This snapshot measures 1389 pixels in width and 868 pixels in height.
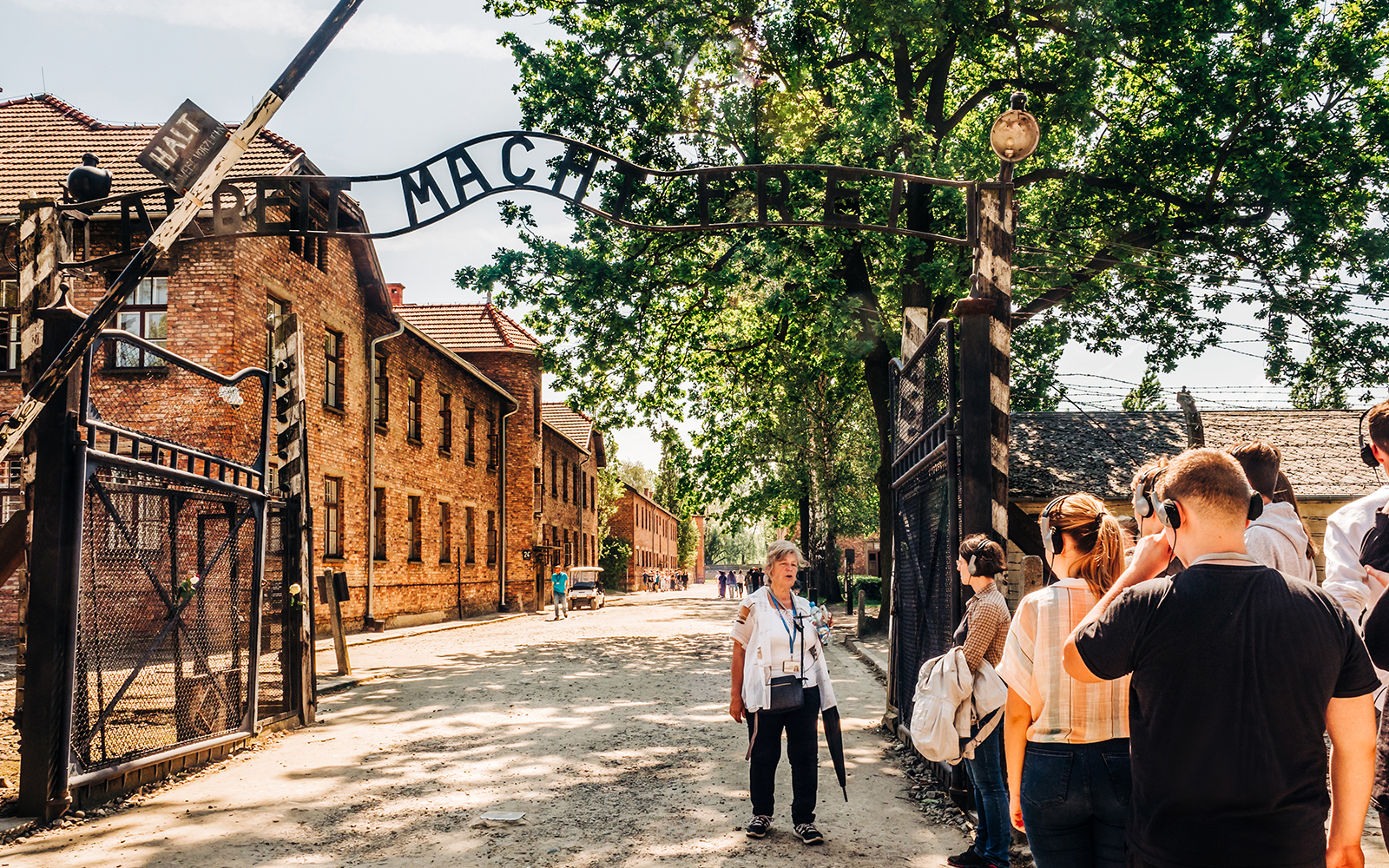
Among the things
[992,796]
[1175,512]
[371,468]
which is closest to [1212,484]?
[1175,512]

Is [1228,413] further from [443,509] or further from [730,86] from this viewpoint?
[443,509]

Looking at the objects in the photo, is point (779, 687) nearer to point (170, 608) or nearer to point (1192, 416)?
point (170, 608)

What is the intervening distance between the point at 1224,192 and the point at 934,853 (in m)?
14.5

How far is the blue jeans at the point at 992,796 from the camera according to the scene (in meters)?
5.03

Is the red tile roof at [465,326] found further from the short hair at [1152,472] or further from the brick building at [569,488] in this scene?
the short hair at [1152,472]

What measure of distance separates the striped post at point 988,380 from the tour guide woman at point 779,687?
1.30m

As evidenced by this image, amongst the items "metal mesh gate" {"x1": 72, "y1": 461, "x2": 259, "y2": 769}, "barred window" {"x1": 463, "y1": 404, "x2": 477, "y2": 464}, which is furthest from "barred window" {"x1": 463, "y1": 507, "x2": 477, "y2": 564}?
"metal mesh gate" {"x1": 72, "y1": 461, "x2": 259, "y2": 769}

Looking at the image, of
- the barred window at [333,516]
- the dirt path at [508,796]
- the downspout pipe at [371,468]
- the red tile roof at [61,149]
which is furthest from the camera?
the downspout pipe at [371,468]

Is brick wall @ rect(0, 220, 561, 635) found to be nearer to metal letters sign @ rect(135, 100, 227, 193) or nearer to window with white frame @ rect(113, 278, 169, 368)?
window with white frame @ rect(113, 278, 169, 368)

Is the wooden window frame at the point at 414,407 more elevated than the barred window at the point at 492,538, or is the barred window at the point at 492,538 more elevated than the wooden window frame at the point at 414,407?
the wooden window frame at the point at 414,407

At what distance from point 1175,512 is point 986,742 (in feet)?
9.15

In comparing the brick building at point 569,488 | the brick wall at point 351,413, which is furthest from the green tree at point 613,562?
the brick wall at point 351,413

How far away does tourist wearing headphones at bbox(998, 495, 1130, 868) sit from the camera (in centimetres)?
301

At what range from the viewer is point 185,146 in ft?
21.7
